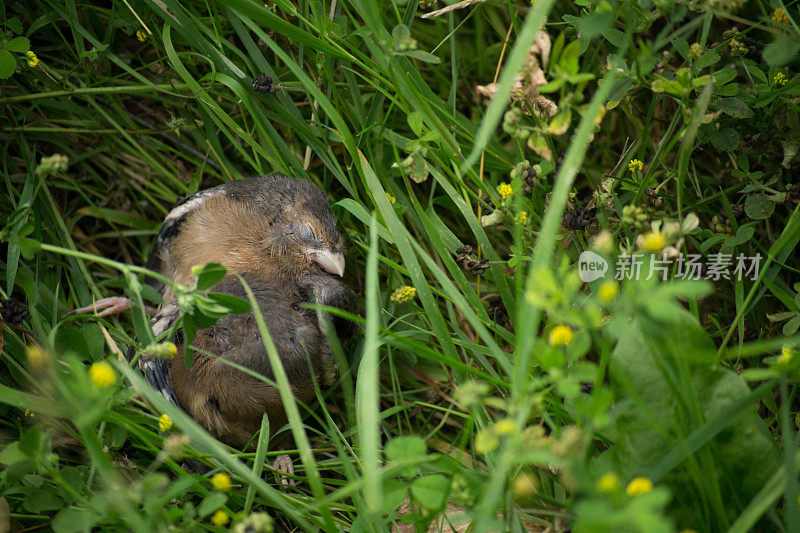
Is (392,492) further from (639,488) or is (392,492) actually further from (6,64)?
(6,64)

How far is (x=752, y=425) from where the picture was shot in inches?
72.1

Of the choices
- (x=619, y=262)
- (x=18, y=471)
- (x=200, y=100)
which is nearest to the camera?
(x=18, y=471)

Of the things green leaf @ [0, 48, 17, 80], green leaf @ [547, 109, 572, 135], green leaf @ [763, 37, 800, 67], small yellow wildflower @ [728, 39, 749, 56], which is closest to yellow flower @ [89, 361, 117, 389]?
green leaf @ [547, 109, 572, 135]

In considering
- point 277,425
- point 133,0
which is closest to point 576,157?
point 277,425

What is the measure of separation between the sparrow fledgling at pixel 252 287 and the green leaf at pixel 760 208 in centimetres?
178

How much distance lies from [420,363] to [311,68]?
162 cm

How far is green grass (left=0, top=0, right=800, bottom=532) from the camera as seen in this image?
63.7 inches

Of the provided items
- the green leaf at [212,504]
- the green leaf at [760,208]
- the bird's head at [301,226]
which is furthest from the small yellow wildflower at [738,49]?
the green leaf at [212,504]

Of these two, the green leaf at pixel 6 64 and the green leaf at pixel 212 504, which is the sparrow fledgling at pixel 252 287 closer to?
the green leaf at pixel 212 504

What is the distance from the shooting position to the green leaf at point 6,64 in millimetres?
2709

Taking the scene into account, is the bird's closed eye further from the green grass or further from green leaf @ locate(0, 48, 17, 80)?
green leaf @ locate(0, 48, 17, 80)

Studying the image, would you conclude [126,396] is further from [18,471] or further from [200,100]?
[200,100]

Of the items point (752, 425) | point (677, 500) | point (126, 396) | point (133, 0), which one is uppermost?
point (133, 0)

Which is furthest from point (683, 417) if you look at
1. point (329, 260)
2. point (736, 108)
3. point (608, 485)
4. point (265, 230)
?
point (265, 230)
